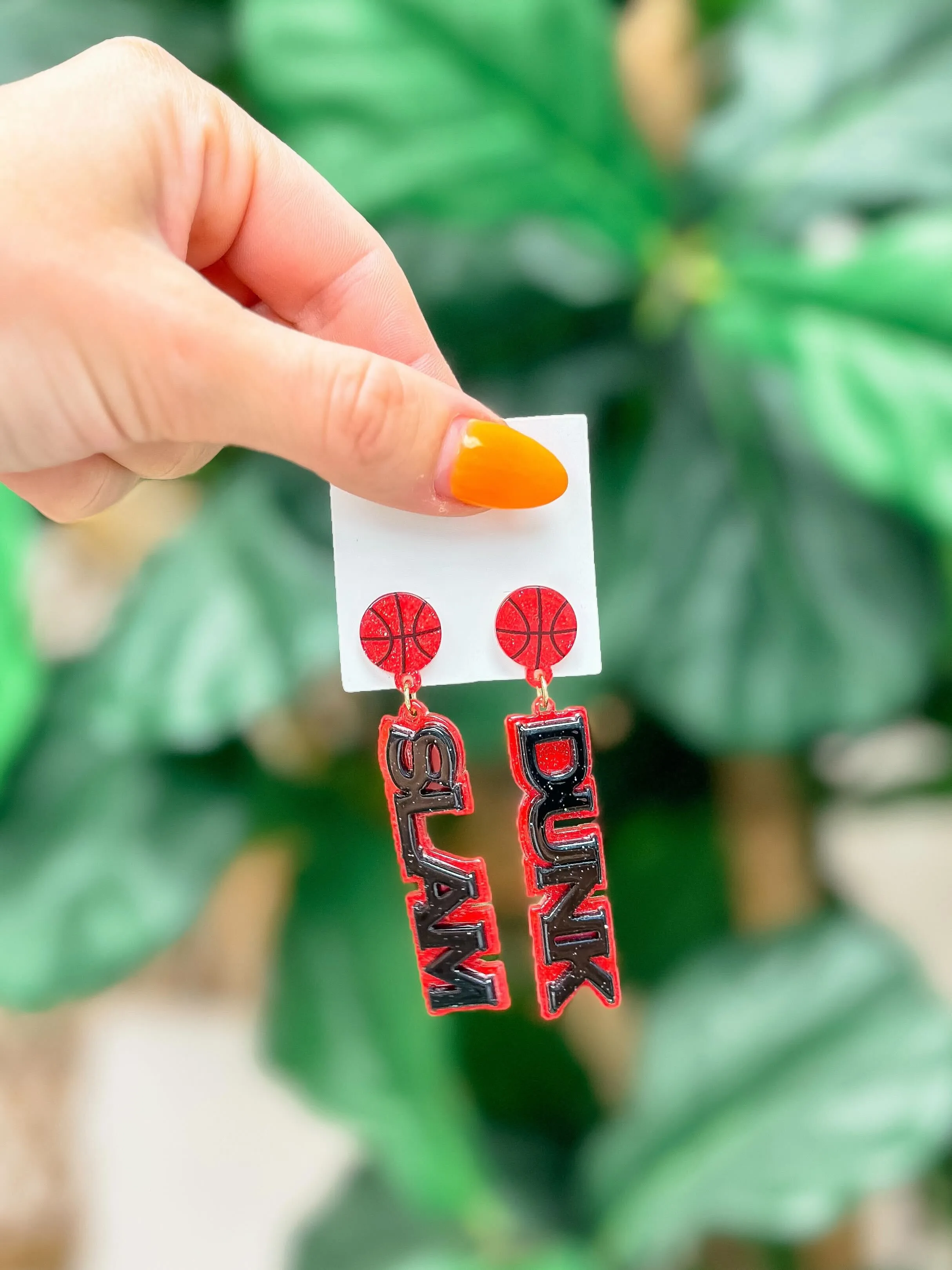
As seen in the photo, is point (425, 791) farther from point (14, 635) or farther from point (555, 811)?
point (14, 635)

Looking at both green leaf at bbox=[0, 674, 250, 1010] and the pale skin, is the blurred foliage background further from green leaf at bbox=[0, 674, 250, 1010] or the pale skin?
the pale skin

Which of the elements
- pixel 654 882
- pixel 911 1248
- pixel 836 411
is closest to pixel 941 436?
pixel 836 411

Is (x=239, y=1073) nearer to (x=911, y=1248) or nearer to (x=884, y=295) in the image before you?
(x=911, y=1248)

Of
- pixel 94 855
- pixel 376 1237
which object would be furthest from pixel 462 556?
pixel 376 1237

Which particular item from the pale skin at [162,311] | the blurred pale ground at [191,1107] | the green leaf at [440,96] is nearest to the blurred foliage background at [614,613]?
the green leaf at [440,96]

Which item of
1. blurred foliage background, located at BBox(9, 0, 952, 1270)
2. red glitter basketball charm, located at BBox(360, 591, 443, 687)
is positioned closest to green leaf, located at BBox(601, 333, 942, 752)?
blurred foliage background, located at BBox(9, 0, 952, 1270)

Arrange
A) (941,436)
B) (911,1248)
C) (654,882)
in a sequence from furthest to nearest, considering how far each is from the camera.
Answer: (911,1248), (654,882), (941,436)

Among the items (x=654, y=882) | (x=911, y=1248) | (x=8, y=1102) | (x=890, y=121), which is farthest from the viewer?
(x=8, y=1102)
